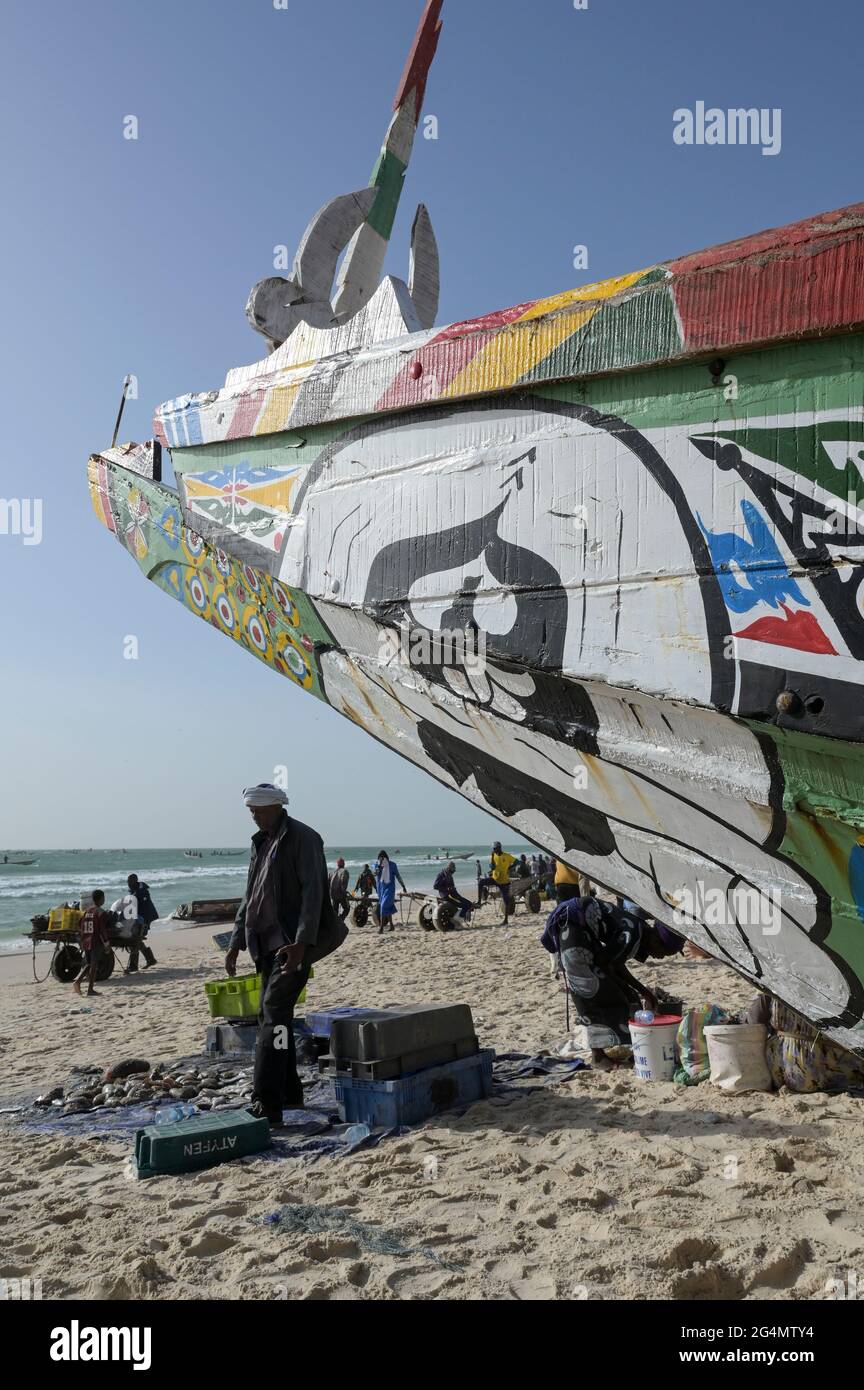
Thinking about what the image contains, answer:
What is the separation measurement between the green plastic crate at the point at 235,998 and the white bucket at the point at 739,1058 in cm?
279

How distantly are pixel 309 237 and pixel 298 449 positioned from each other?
189 cm

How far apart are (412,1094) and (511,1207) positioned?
108 cm

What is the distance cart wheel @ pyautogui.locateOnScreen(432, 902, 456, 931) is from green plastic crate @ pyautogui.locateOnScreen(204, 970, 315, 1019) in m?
10.0

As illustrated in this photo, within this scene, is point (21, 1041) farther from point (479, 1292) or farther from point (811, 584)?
point (811, 584)

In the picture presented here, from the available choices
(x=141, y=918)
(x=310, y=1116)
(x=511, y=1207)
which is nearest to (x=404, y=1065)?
(x=310, y=1116)

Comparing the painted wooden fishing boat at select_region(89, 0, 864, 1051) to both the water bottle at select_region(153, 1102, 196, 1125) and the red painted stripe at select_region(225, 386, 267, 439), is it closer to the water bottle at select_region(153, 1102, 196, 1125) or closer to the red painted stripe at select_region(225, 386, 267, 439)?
the red painted stripe at select_region(225, 386, 267, 439)

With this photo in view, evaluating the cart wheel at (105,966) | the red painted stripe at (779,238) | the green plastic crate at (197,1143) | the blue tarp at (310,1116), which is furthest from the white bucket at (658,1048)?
the cart wheel at (105,966)

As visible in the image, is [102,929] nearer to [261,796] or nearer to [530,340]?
[261,796]

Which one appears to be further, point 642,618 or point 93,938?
point 93,938

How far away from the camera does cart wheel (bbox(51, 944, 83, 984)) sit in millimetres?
12070

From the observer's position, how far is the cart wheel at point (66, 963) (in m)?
12.1

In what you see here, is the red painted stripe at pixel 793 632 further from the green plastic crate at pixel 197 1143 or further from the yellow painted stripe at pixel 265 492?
the green plastic crate at pixel 197 1143

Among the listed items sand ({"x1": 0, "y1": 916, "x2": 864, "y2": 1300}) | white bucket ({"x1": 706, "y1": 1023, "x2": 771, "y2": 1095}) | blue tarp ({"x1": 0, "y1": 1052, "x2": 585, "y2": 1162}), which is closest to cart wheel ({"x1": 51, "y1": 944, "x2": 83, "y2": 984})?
blue tarp ({"x1": 0, "y1": 1052, "x2": 585, "y2": 1162})

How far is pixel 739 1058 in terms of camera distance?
14.7 ft
